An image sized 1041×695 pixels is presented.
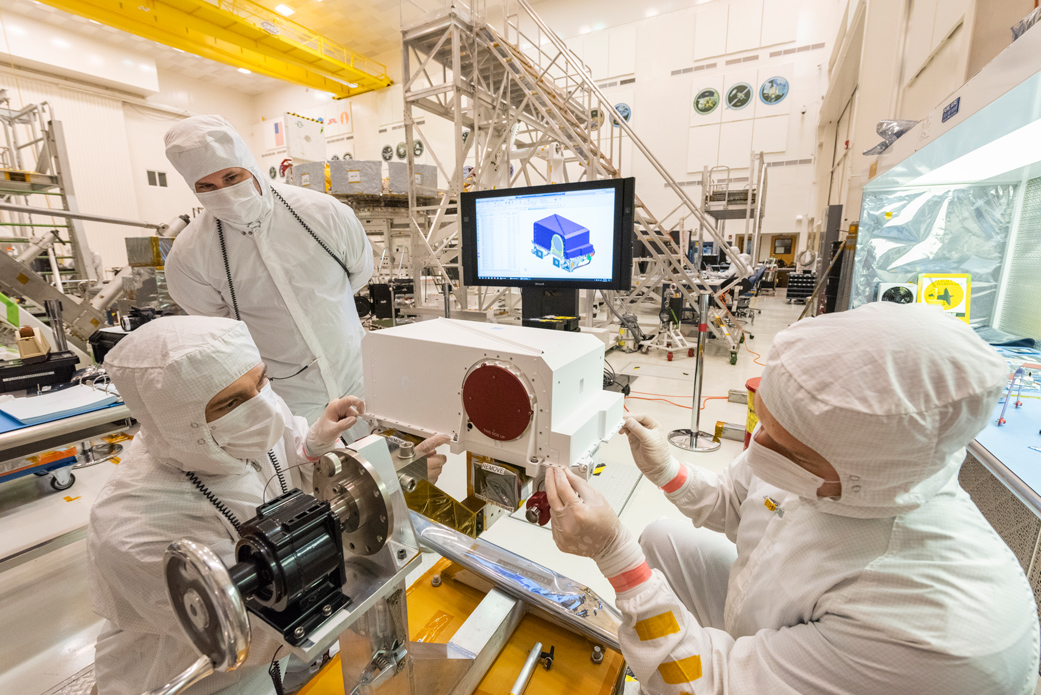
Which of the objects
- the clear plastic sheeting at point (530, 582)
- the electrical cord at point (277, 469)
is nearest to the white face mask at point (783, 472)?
the clear plastic sheeting at point (530, 582)

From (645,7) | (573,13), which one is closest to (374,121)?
(573,13)

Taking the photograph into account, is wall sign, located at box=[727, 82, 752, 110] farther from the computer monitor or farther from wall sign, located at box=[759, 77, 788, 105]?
the computer monitor

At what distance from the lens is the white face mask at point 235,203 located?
149 centimetres

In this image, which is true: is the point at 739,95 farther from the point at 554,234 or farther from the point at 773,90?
the point at 554,234

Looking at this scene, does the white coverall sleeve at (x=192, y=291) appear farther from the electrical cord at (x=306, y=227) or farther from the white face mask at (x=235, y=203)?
the electrical cord at (x=306, y=227)

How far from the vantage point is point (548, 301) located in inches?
86.4

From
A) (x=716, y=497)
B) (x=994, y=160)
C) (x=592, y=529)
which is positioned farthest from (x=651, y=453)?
(x=994, y=160)

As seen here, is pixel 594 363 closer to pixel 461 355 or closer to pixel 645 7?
pixel 461 355

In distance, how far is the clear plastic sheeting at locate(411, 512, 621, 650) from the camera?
103cm

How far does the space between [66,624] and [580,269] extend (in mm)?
2409

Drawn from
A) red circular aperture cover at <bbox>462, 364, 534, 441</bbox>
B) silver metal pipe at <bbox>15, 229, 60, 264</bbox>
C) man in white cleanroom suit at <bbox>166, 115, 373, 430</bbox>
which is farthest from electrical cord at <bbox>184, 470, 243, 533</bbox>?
silver metal pipe at <bbox>15, 229, 60, 264</bbox>

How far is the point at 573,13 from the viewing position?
397 inches

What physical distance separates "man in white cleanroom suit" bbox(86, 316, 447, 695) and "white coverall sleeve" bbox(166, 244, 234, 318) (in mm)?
930

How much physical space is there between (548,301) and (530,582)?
1360 mm
